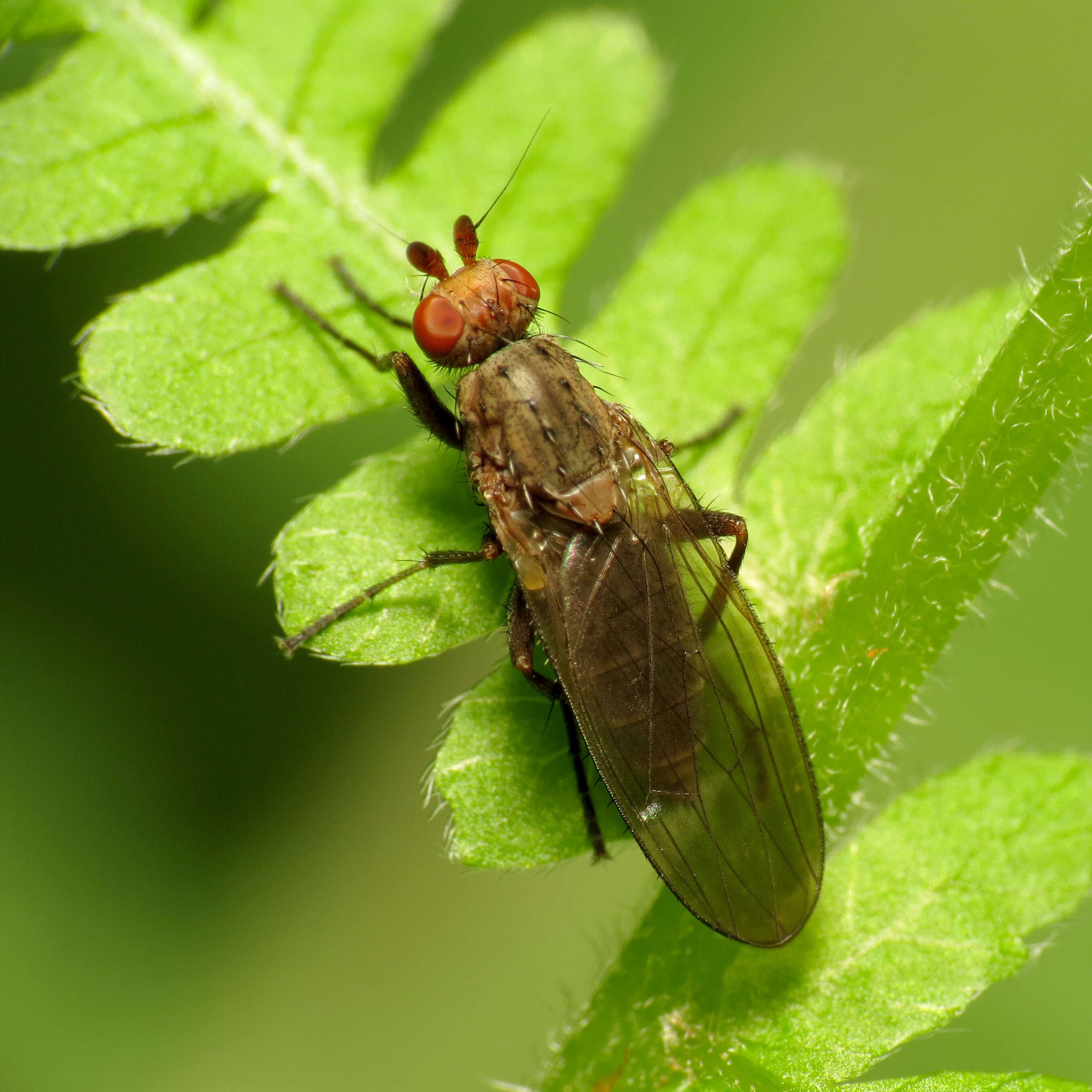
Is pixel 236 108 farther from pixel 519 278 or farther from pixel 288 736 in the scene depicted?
pixel 288 736

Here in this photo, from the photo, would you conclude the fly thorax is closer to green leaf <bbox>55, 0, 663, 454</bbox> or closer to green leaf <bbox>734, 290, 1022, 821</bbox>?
green leaf <bbox>55, 0, 663, 454</bbox>

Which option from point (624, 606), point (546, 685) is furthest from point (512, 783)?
point (624, 606)

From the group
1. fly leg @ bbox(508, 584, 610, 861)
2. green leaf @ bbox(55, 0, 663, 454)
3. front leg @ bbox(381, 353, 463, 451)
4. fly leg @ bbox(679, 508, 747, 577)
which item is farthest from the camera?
front leg @ bbox(381, 353, 463, 451)

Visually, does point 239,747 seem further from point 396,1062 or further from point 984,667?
point 984,667

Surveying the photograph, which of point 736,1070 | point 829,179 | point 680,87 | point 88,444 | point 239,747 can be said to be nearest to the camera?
point 736,1070

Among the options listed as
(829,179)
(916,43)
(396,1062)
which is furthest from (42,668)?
(916,43)

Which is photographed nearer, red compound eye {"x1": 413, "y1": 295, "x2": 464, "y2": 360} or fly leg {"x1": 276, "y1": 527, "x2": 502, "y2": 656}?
fly leg {"x1": 276, "y1": 527, "x2": 502, "y2": 656}

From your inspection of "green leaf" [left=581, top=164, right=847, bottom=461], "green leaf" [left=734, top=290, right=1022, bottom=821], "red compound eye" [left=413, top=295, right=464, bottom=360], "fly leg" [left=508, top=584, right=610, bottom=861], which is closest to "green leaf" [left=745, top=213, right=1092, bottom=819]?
"green leaf" [left=734, top=290, right=1022, bottom=821]
